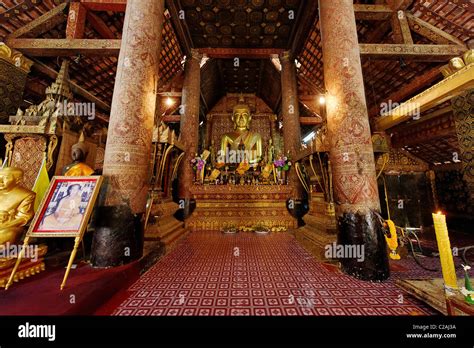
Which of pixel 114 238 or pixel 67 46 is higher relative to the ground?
pixel 67 46

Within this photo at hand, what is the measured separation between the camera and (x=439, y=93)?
199 inches

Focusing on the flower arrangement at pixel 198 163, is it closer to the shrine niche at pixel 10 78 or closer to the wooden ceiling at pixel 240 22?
the shrine niche at pixel 10 78

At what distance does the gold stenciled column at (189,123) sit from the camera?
6.99 meters

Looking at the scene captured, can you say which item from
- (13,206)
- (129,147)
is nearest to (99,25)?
(129,147)

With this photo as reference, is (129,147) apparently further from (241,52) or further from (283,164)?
(241,52)

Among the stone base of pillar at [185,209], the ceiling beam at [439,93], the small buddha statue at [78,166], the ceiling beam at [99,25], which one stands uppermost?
the ceiling beam at [99,25]

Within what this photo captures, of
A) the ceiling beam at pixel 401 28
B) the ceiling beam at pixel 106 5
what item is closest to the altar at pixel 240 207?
the ceiling beam at pixel 401 28

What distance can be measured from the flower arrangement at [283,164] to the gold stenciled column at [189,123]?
11.2 ft

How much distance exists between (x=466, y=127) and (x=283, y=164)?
5367mm

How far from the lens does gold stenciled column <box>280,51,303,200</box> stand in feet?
24.1

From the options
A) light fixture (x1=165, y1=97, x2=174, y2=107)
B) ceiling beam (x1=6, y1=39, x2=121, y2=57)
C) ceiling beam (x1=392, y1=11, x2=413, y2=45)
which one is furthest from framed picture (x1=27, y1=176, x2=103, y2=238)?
ceiling beam (x1=392, y1=11, x2=413, y2=45)

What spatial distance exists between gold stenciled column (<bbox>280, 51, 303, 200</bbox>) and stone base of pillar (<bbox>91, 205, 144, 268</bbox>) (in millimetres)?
5788

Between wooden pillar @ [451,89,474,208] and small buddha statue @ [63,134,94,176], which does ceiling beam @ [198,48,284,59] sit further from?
small buddha statue @ [63,134,94,176]

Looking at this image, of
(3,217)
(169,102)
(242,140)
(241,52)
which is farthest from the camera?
(242,140)
